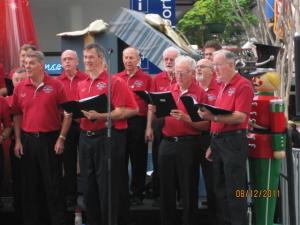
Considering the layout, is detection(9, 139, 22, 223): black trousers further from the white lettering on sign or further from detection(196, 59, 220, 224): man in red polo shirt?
the white lettering on sign

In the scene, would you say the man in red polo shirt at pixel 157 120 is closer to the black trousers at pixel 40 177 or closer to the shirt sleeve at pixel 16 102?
the black trousers at pixel 40 177

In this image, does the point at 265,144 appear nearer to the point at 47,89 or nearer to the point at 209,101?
the point at 209,101

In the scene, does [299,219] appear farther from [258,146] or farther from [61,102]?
[61,102]

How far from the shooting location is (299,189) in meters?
7.09

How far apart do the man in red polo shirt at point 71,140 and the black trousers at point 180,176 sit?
1.28 meters

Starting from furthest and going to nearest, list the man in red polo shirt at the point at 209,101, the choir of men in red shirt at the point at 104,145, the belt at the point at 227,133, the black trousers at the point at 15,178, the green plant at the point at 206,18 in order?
the green plant at the point at 206,18, the black trousers at the point at 15,178, the man in red polo shirt at the point at 209,101, the choir of men in red shirt at the point at 104,145, the belt at the point at 227,133

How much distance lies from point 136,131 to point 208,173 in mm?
1211

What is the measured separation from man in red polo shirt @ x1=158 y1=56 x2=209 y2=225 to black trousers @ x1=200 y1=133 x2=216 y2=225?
70mm

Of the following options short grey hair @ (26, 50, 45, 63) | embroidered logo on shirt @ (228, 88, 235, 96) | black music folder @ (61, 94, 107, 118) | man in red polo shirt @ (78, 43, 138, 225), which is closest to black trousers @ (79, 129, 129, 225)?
man in red polo shirt @ (78, 43, 138, 225)

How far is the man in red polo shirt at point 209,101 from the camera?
7.35 m

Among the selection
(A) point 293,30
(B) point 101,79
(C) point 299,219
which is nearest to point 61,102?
(B) point 101,79

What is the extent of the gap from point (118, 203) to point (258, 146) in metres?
1.76

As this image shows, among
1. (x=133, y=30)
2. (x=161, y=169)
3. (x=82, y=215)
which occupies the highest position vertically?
(x=133, y=30)

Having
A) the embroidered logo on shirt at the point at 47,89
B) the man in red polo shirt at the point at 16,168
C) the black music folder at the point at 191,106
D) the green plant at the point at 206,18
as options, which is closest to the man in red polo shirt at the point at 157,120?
the black music folder at the point at 191,106
